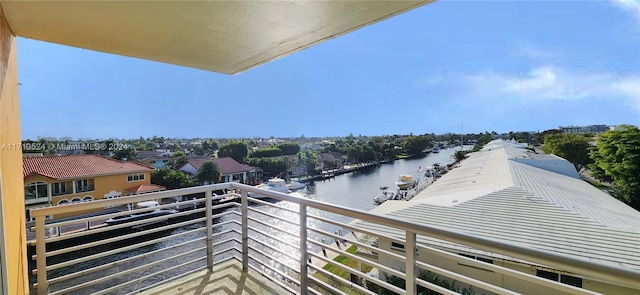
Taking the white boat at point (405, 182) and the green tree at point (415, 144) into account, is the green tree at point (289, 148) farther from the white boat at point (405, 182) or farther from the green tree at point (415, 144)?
the green tree at point (415, 144)

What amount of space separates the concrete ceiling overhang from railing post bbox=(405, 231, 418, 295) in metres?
0.97

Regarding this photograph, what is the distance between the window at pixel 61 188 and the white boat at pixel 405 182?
17.7 m

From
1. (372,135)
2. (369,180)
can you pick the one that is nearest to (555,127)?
(372,135)

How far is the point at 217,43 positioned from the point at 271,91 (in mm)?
15990

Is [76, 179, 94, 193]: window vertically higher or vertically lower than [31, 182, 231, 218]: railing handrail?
lower

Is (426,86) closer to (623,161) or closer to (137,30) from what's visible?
(623,161)

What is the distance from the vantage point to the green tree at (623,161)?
14102 mm

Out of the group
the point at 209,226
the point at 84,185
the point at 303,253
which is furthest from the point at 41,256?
the point at 84,185

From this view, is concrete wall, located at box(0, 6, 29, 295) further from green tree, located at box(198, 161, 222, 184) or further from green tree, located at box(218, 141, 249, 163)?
green tree, located at box(218, 141, 249, 163)

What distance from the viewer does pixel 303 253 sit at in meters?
1.65

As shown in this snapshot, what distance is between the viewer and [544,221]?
19.7ft

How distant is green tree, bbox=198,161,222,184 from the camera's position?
6107mm

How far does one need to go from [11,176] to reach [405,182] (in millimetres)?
19729

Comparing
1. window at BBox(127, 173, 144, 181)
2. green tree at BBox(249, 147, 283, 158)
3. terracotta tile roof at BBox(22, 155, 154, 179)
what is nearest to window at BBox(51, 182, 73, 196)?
terracotta tile roof at BBox(22, 155, 154, 179)
